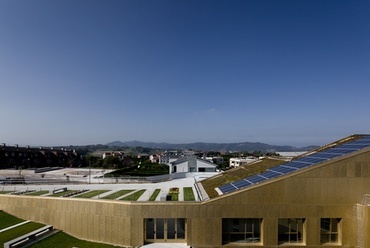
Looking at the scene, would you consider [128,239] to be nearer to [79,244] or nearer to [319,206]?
[79,244]

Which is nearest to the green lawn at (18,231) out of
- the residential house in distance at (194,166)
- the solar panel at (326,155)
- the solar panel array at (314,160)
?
the solar panel array at (314,160)

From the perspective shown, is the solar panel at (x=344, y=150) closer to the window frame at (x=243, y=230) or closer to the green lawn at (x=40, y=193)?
the window frame at (x=243, y=230)

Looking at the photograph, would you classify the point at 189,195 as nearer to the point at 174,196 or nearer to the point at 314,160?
the point at 174,196

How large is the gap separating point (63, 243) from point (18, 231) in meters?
4.00

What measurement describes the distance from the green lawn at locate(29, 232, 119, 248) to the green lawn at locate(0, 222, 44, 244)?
194 centimetres

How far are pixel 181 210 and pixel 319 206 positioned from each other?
8865 millimetres

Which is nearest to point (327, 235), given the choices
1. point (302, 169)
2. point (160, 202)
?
point (302, 169)

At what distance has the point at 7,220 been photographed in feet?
63.0

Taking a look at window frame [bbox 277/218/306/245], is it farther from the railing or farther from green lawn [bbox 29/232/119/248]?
the railing

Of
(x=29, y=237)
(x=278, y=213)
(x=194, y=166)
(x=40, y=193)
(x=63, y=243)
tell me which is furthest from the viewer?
(x=194, y=166)

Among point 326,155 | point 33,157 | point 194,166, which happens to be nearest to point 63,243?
point 326,155

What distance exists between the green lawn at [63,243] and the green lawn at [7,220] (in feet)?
16.4

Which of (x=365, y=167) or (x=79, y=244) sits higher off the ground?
(x=365, y=167)

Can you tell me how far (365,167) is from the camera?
1460 cm
